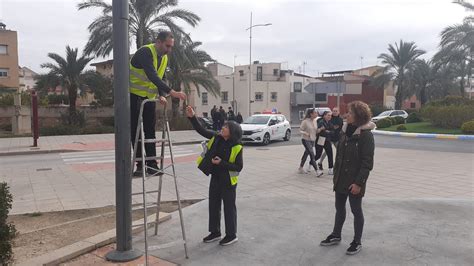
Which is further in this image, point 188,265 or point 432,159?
point 432,159

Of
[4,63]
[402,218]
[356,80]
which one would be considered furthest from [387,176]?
[356,80]

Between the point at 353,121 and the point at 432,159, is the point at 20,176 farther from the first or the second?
the point at 432,159

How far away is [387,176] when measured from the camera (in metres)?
10.4

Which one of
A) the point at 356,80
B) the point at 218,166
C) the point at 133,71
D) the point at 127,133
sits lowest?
the point at 218,166

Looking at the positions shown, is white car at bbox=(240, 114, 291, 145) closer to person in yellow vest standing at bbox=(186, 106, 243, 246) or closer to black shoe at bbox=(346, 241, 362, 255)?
person in yellow vest standing at bbox=(186, 106, 243, 246)

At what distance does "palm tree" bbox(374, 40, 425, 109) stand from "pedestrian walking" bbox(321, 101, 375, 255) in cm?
4498

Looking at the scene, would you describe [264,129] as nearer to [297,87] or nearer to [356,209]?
[356,209]

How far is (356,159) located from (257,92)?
1891 inches

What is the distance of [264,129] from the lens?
20938 millimetres

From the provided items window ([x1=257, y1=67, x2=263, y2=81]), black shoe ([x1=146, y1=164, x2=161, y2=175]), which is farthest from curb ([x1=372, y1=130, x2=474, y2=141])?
window ([x1=257, y1=67, x2=263, y2=81])

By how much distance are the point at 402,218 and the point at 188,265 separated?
3.50 metres

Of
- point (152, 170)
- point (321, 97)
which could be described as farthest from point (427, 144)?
point (321, 97)

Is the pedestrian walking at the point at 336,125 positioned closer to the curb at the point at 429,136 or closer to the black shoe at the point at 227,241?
the black shoe at the point at 227,241

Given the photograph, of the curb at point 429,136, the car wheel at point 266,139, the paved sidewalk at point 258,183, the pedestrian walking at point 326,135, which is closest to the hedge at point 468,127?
the curb at point 429,136
